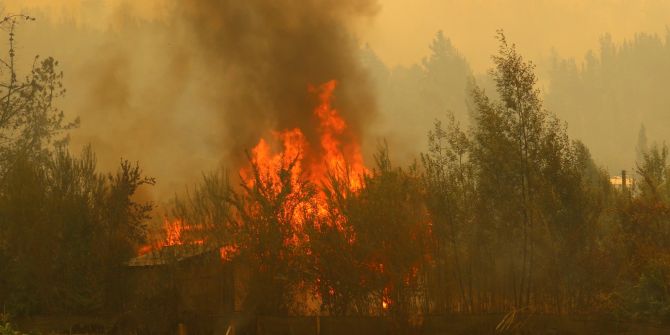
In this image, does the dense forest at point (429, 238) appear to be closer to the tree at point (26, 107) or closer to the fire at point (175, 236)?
the fire at point (175, 236)

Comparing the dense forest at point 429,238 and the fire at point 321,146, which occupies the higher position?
the fire at point 321,146

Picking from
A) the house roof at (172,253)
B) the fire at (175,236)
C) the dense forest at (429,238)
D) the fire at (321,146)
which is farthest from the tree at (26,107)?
the fire at (321,146)

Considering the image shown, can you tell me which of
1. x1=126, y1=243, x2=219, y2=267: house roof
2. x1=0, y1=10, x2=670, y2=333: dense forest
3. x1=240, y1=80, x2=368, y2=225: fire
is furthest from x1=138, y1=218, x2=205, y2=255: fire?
x1=240, y1=80, x2=368, y2=225: fire

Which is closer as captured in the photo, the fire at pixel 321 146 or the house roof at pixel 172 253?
the house roof at pixel 172 253

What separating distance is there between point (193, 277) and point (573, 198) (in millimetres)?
12195

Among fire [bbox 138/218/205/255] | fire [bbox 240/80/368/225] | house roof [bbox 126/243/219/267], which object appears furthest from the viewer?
fire [bbox 240/80/368/225]

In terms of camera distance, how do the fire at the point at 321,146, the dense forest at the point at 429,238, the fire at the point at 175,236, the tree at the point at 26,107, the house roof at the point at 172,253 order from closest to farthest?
the dense forest at the point at 429,238 → the house roof at the point at 172,253 → the fire at the point at 175,236 → the fire at the point at 321,146 → the tree at the point at 26,107

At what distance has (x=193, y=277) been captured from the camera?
889 inches

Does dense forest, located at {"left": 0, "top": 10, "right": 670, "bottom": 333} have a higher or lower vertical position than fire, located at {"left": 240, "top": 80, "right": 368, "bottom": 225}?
lower

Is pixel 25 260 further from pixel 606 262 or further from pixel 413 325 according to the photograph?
pixel 606 262

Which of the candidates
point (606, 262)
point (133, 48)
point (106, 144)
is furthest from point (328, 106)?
point (133, 48)

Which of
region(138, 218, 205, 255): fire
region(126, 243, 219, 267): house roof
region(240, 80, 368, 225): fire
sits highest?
region(240, 80, 368, 225): fire

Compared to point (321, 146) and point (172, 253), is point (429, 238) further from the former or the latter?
point (321, 146)

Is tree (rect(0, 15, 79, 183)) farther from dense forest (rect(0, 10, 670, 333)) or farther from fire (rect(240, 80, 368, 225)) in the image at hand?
fire (rect(240, 80, 368, 225))
